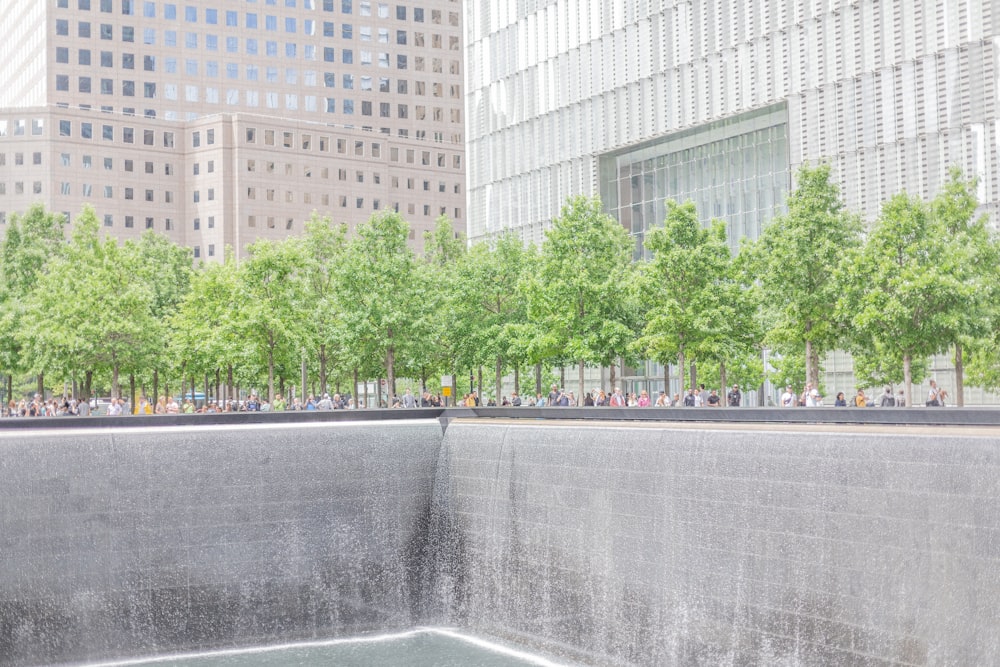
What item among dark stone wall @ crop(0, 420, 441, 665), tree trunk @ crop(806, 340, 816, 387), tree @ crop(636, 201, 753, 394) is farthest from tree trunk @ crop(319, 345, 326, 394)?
dark stone wall @ crop(0, 420, 441, 665)

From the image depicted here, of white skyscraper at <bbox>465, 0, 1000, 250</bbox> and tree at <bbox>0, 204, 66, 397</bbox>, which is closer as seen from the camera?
white skyscraper at <bbox>465, 0, 1000, 250</bbox>

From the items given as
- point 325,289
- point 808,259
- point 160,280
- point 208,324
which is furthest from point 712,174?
point 160,280

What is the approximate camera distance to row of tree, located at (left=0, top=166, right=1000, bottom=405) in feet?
114

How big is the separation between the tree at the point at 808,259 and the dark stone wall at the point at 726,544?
56.8 ft

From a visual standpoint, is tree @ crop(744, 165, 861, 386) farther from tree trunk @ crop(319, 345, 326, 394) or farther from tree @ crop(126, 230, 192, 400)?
tree @ crop(126, 230, 192, 400)

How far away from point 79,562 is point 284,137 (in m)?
A: 87.8

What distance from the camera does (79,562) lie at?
19.3m

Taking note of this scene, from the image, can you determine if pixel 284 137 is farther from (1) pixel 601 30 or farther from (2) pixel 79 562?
(2) pixel 79 562

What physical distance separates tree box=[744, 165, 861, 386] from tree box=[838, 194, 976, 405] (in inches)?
40.4

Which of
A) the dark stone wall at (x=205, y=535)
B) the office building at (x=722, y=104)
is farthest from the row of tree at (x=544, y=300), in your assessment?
the dark stone wall at (x=205, y=535)

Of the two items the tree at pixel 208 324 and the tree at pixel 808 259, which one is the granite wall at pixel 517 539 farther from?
the tree at pixel 208 324

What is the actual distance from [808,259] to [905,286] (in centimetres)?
405

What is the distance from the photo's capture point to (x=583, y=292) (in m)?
42.2

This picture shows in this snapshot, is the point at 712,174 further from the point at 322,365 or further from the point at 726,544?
the point at 726,544
